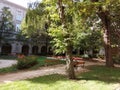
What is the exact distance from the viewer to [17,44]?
152 feet

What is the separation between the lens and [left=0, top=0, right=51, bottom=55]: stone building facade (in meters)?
44.1

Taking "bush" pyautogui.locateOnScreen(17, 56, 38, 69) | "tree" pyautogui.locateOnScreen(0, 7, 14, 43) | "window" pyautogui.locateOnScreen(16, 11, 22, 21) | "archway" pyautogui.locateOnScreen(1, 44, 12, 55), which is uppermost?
"window" pyautogui.locateOnScreen(16, 11, 22, 21)

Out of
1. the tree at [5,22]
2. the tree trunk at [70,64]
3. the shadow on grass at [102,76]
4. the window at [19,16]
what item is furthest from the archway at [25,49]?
the tree trunk at [70,64]

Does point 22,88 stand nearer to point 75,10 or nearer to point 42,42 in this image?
point 75,10

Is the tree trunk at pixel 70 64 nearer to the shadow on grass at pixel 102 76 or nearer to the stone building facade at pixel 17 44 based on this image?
the shadow on grass at pixel 102 76

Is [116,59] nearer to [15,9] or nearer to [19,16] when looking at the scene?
[15,9]

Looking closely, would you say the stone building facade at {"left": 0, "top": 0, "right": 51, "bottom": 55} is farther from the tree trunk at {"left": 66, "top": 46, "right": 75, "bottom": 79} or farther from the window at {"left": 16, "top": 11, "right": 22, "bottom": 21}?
the tree trunk at {"left": 66, "top": 46, "right": 75, "bottom": 79}

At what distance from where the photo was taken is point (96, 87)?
40.2 ft

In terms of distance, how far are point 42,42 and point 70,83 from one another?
33000mm

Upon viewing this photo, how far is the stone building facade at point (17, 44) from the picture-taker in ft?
145

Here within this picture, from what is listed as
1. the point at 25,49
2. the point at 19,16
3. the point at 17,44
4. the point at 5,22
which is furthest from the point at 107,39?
the point at 19,16

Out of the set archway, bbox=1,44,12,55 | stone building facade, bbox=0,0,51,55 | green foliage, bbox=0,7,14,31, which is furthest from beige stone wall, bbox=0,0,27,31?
archway, bbox=1,44,12,55

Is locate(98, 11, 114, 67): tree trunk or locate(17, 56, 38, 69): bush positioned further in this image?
locate(98, 11, 114, 67): tree trunk

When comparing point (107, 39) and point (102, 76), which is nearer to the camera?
point (102, 76)
